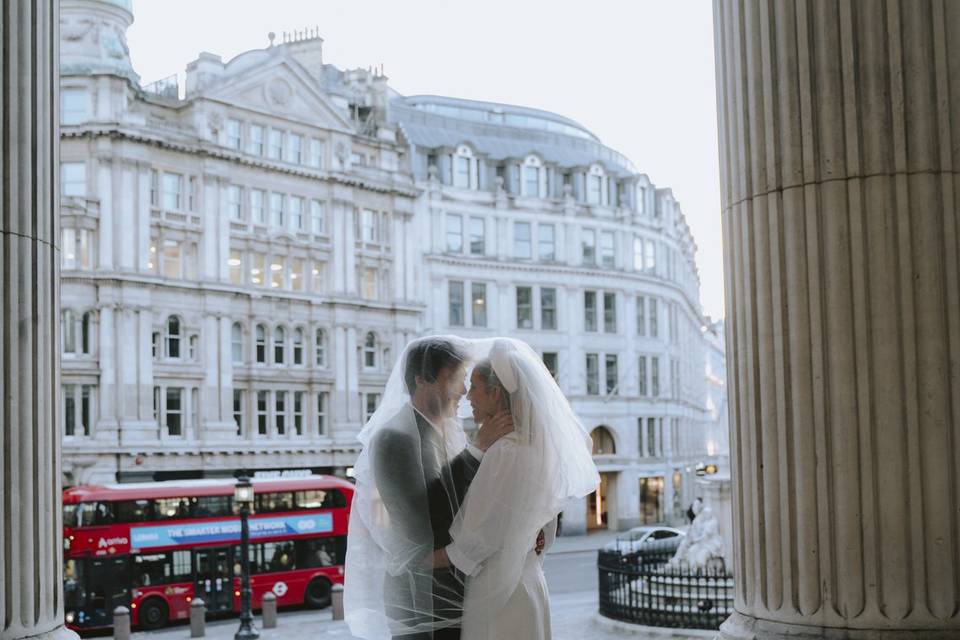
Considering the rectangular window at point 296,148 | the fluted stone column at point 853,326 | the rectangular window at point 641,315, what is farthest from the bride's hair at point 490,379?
the rectangular window at point 641,315

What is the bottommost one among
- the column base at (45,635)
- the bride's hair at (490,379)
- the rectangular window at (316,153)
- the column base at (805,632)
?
the column base at (805,632)

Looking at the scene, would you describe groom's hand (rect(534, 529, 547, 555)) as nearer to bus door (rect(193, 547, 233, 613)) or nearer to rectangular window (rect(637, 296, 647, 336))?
bus door (rect(193, 547, 233, 613))

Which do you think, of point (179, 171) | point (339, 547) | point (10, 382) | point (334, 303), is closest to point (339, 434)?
point (334, 303)

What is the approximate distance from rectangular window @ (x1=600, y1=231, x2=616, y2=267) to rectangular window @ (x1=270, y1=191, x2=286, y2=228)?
53.7ft

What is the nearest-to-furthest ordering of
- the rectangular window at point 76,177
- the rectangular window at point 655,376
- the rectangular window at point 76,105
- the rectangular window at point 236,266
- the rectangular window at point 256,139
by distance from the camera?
the rectangular window at point 76,177 < the rectangular window at point 76,105 < the rectangular window at point 236,266 < the rectangular window at point 256,139 < the rectangular window at point 655,376

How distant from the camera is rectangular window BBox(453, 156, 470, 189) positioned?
159 ft

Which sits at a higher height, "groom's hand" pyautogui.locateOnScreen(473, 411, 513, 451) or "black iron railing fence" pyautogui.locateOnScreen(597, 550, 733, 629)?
"groom's hand" pyautogui.locateOnScreen(473, 411, 513, 451)

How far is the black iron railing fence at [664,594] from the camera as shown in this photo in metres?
16.5

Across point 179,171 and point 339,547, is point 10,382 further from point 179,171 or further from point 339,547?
point 179,171

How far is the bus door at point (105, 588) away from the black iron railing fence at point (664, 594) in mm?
11020

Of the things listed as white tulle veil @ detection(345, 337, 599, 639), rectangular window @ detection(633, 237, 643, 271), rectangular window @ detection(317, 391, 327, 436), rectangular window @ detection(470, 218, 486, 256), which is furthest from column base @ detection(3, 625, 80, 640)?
rectangular window @ detection(633, 237, 643, 271)

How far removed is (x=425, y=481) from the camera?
15.4 feet

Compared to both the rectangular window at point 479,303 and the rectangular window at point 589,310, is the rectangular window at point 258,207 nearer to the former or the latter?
the rectangular window at point 479,303

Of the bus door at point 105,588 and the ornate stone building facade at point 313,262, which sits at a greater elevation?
the ornate stone building facade at point 313,262
